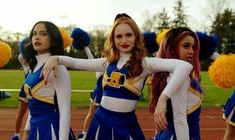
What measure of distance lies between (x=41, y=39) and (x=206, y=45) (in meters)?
1.63

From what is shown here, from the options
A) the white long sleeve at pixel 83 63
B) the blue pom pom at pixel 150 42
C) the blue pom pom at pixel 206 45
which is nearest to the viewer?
the white long sleeve at pixel 83 63

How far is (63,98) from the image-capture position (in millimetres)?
3160

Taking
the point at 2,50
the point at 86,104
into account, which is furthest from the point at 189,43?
the point at 86,104

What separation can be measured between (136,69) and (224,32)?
159ft

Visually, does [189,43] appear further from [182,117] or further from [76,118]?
[76,118]

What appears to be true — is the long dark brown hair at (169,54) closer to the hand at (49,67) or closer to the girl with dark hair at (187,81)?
the girl with dark hair at (187,81)

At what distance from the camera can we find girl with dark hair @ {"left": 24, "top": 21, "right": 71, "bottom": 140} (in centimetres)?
316

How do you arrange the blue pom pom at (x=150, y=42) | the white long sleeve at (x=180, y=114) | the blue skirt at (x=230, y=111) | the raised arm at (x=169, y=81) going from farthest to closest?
the blue skirt at (x=230, y=111), the blue pom pom at (x=150, y=42), the white long sleeve at (x=180, y=114), the raised arm at (x=169, y=81)

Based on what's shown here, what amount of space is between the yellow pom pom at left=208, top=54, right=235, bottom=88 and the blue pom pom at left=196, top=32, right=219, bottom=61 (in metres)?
0.37

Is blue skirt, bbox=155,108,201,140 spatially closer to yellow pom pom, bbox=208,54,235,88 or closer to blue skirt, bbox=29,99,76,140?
yellow pom pom, bbox=208,54,235,88

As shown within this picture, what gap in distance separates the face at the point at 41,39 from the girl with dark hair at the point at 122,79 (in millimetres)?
432

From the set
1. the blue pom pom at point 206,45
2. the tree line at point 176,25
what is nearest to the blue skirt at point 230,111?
the blue pom pom at point 206,45

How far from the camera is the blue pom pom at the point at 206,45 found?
416 centimetres

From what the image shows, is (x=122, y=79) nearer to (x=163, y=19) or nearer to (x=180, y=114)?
(x=180, y=114)
